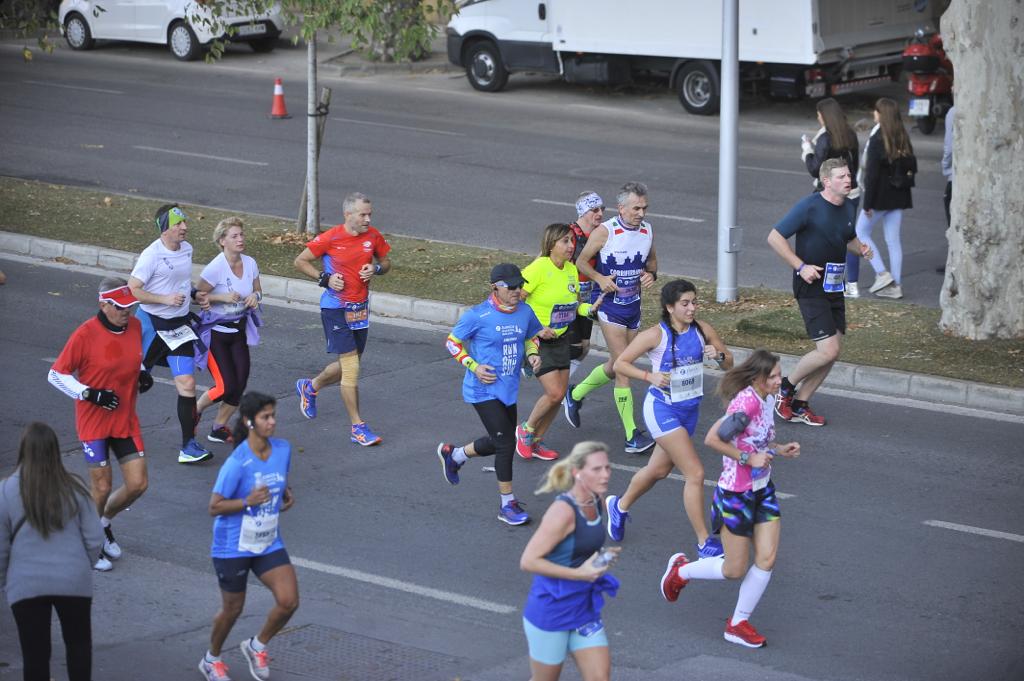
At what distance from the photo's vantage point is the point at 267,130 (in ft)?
81.1

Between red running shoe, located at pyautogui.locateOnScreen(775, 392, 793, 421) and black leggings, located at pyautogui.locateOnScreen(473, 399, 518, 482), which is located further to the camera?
red running shoe, located at pyautogui.locateOnScreen(775, 392, 793, 421)

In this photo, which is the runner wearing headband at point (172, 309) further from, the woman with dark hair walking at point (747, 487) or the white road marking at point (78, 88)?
the white road marking at point (78, 88)

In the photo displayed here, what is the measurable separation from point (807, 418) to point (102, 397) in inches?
218

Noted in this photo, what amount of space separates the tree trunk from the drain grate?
7.65 meters

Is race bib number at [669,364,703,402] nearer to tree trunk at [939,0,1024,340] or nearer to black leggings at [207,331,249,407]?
black leggings at [207,331,249,407]

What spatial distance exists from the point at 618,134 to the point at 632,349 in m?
16.5

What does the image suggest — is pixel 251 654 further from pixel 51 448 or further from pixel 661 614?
pixel 661 614

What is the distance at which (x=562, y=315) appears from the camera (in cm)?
1052

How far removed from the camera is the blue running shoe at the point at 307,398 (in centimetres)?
1165

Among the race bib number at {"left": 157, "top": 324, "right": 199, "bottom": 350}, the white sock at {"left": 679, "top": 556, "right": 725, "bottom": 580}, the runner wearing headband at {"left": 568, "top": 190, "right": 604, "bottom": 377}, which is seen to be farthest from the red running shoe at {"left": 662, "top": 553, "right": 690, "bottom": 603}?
the race bib number at {"left": 157, "top": 324, "right": 199, "bottom": 350}

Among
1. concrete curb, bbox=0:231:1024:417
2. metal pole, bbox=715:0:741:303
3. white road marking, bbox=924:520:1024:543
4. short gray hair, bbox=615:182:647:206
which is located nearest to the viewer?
white road marking, bbox=924:520:1024:543

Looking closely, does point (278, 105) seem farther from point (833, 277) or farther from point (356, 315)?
point (833, 277)

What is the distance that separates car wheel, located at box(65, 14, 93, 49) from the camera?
33906mm

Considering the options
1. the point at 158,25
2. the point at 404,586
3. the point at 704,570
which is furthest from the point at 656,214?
the point at 158,25
